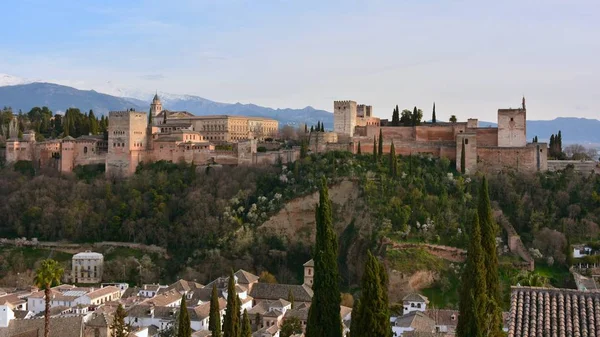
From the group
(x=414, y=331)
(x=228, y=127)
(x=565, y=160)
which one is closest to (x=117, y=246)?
(x=228, y=127)

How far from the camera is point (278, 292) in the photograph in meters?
38.7

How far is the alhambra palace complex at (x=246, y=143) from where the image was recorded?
49906mm

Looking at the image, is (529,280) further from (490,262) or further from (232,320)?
(232,320)

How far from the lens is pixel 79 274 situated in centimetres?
4741

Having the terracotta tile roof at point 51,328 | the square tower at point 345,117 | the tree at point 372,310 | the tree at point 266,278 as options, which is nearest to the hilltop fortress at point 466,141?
the square tower at point 345,117

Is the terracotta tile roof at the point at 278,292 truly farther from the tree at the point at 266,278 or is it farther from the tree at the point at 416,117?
the tree at the point at 416,117

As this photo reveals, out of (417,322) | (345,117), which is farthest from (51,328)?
(345,117)

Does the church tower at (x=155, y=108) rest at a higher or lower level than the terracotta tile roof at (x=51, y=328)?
higher

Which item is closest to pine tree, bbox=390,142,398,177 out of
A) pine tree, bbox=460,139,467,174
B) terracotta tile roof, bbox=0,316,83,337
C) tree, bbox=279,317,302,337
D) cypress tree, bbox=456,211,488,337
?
pine tree, bbox=460,139,467,174

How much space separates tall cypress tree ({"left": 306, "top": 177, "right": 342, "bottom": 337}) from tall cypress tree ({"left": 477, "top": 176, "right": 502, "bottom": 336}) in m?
3.80

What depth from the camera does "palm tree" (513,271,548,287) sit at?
2822 cm

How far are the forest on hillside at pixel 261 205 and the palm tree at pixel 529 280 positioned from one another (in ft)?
17.9

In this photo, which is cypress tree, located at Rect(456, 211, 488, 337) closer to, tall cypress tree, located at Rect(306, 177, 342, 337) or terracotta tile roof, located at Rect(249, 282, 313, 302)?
tall cypress tree, located at Rect(306, 177, 342, 337)

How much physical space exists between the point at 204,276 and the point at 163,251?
5.14 meters
